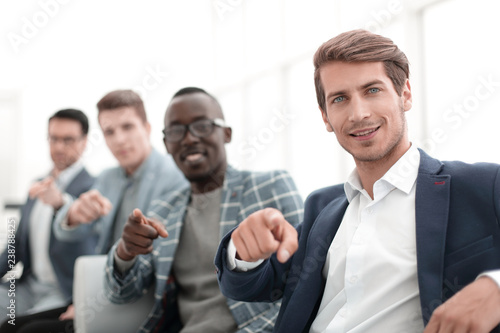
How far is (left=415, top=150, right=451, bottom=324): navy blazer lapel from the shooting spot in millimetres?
974

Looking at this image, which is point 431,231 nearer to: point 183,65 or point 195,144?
point 195,144

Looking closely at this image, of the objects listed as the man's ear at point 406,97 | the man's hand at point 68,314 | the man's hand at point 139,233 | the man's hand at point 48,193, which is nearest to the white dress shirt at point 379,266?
the man's ear at point 406,97

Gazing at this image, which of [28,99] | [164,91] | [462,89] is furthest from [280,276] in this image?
[28,99]

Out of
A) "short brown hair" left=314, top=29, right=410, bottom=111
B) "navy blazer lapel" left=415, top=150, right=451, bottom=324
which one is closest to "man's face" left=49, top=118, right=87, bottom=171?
"short brown hair" left=314, top=29, right=410, bottom=111

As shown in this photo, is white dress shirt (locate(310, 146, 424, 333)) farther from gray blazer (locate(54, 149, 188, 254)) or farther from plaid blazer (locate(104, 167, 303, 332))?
gray blazer (locate(54, 149, 188, 254))

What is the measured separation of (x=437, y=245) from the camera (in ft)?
3.25

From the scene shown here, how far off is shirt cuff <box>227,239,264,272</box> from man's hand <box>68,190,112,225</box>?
0.83m

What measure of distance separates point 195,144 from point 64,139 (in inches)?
49.2

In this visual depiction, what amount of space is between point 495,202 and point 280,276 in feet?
1.96

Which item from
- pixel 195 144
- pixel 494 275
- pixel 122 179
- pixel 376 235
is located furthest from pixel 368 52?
pixel 122 179

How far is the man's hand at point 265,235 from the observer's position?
98 cm

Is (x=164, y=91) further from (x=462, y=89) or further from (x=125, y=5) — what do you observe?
(x=462, y=89)

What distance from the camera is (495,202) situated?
37.7 inches

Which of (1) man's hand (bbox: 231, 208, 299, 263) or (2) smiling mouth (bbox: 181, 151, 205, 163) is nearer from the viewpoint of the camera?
(1) man's hand (bbox: 231, 208, 299, 263)
